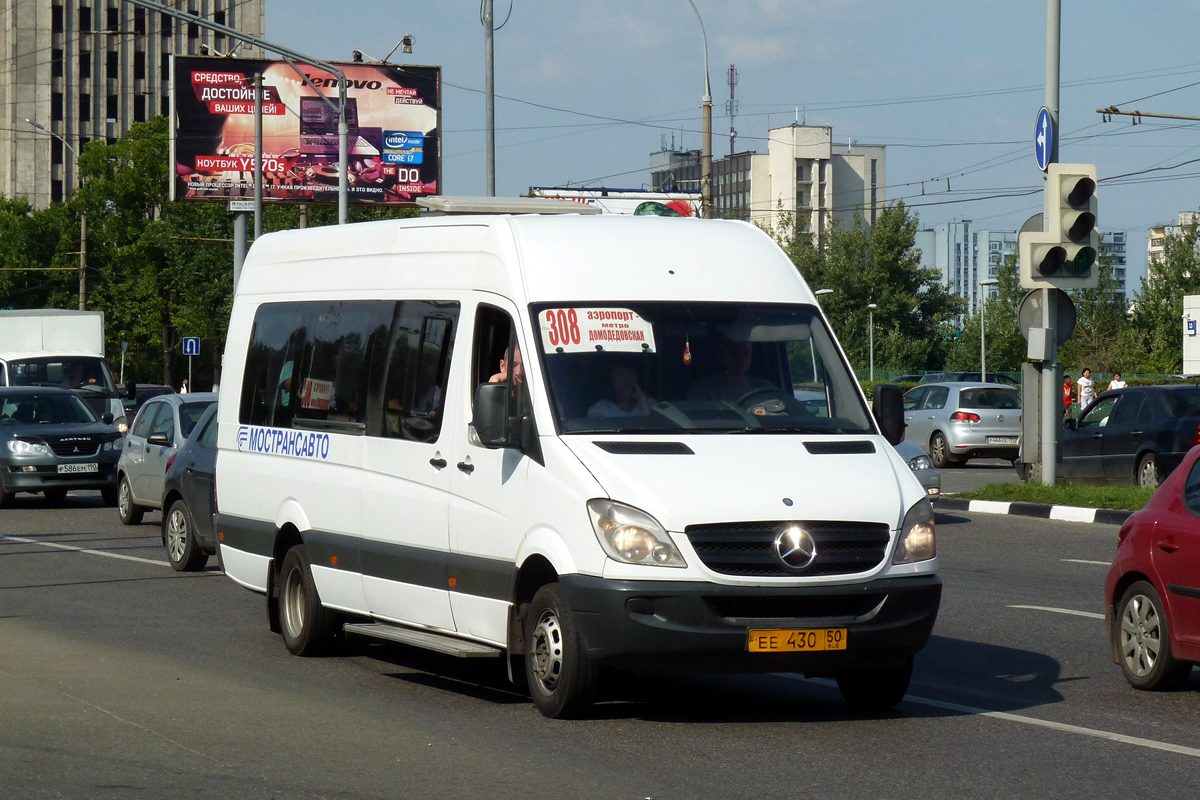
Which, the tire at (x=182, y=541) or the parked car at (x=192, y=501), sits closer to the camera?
the parked car at (x=192, y=501)

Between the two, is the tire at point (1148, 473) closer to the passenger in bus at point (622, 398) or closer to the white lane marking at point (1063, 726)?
the white lane marking at point (1063, 726)

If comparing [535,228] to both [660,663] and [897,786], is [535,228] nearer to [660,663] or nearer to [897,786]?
[660,663]

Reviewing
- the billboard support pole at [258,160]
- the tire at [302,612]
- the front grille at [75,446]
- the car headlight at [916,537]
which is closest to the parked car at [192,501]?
the tire at [302,612]

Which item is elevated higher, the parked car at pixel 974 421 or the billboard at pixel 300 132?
the billboard at pixel 300 132

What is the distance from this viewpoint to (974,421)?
104 ft

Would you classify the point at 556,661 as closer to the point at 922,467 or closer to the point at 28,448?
the point at 922,467

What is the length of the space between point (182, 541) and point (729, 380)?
8.23 m

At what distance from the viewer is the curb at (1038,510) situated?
19547 mm

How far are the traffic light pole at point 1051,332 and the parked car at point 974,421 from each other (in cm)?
942

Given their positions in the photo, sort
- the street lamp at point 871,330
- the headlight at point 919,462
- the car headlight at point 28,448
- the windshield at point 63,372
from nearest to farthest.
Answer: the headlight at point 919,462 → the car headlight at point 28,448 → the windshield at point 63,372 → the street lamp at point 871,330

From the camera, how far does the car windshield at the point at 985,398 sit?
104 feet

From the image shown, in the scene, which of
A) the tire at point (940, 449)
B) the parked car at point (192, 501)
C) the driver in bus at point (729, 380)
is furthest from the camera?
the tire at point (940, 449)

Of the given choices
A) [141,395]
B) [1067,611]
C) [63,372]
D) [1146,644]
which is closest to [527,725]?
[1146,644]

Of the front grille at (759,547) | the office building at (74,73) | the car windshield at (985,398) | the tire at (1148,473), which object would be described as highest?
the office building at (74,73)
